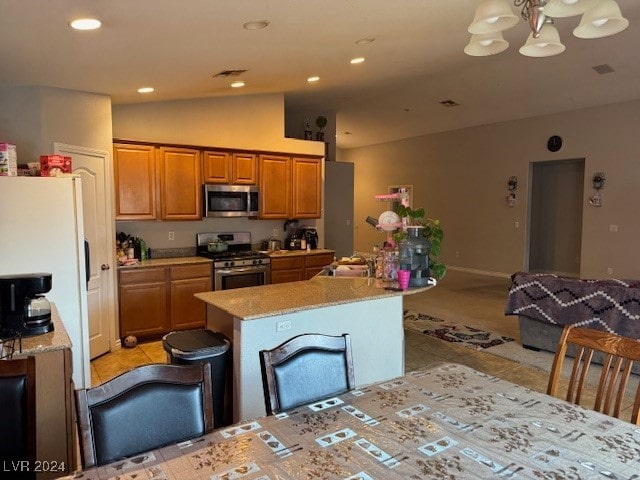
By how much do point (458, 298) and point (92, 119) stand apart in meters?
5.73

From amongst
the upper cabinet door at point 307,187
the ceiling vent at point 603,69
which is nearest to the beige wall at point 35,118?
the upper cabinet door at point 307,187

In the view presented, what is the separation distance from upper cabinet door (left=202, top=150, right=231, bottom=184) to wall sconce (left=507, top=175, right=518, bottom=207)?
239 inches

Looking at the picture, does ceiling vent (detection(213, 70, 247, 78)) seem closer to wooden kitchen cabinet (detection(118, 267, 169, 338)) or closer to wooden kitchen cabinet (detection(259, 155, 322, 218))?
wooden kitchen cabinet (detection(259, 155, 322, 218))

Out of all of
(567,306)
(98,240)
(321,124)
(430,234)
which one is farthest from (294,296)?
(321,124)

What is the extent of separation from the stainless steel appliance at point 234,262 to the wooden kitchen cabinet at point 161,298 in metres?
0.15

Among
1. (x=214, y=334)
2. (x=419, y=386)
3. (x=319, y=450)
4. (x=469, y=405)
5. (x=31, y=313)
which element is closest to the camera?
(x=319, y=450)

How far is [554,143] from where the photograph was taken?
327 inches

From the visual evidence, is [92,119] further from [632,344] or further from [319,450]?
[632,344]

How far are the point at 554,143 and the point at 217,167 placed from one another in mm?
6338

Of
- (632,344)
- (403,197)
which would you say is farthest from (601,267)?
(632,344)

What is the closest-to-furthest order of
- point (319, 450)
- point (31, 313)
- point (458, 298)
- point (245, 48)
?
point (319, 450) < point (31, 313) < point (245, 48) < point (458, 298)

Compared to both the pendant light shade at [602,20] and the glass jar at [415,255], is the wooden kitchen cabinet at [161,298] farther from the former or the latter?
the pendant light shade at [602,20]

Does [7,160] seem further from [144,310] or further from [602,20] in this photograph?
[602,20]

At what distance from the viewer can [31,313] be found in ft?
7.57
